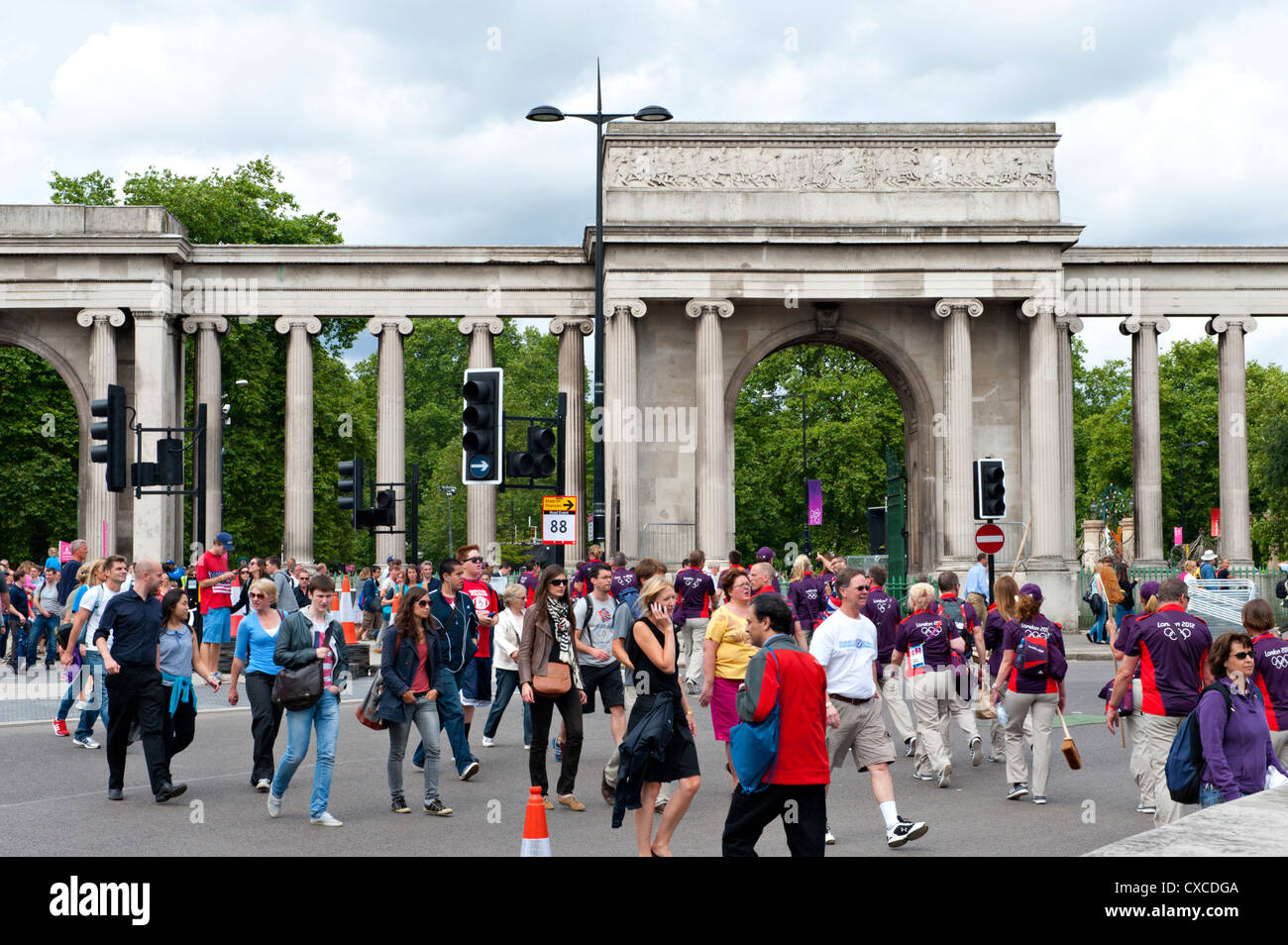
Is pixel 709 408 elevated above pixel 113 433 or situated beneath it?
elevated above

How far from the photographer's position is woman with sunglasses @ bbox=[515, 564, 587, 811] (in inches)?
488

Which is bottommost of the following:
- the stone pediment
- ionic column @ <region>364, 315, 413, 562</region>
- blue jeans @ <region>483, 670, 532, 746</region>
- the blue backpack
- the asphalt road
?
the asphalt road

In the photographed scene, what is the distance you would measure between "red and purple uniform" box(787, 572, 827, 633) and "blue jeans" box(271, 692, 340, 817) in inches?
355

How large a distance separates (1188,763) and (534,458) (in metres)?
10.8

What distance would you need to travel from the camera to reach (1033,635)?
1262cm

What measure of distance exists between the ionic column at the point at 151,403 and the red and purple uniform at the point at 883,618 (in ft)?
83.4

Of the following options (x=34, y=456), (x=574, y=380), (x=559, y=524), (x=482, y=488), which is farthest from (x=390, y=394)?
(x=559, y=524)

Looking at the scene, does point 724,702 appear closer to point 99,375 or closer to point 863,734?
point 863,734

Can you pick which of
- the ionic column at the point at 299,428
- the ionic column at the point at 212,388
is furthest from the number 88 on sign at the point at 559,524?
the ionic column at the point at 212,388

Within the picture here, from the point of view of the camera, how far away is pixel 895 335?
3966 centimetres

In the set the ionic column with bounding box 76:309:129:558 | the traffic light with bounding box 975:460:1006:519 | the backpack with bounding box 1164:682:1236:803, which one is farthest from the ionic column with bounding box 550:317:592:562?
the backpack with bounding box 1164:682:1236:803

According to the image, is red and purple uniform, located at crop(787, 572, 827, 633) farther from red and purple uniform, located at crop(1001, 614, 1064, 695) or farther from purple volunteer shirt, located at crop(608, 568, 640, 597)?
red and purple uniform, located at crop(1001, 614, 1064, 695)
